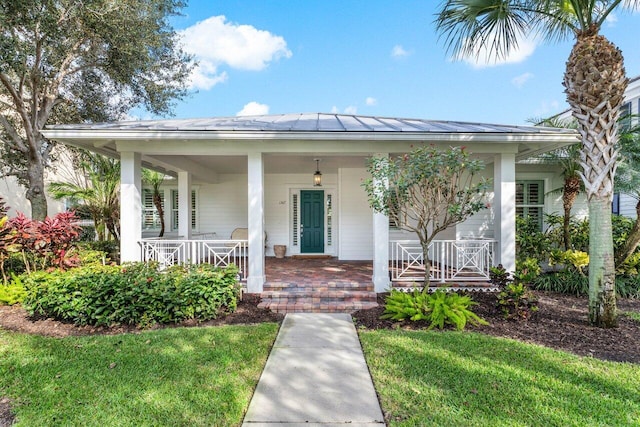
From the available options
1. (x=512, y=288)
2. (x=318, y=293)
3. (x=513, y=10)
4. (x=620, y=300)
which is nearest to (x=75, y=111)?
(x=318, y=293)

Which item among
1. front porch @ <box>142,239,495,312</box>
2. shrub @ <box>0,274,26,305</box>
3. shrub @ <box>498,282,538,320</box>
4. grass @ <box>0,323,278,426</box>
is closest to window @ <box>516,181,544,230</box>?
front porch @ <box>142,239,495,312</box>

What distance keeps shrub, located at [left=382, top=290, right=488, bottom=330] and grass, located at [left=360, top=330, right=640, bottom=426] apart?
494 mm

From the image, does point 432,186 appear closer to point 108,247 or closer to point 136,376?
point 136,376

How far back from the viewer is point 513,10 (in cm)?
503

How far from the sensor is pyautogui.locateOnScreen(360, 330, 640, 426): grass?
8.52ft

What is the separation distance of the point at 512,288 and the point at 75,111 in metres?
12.9

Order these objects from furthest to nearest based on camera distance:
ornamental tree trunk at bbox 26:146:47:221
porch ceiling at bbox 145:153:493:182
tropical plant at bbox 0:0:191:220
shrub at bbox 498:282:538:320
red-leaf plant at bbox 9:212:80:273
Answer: ornamental tree trunk at bbox 26:146:47:221 → porch ceiling at bbox 145:153:493:182 → tropical plant at bbox 0:0:191:220 → red-leaf plant at bbox 9:212:80:273 → shrub at bbox 498:282:538:320

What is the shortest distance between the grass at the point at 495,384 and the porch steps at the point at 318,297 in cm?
153

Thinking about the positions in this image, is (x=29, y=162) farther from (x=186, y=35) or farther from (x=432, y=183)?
(x=432, y=183)

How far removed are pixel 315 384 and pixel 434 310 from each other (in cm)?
240

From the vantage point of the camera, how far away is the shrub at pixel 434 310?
15.3 ft

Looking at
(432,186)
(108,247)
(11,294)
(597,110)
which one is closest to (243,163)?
(108,247)

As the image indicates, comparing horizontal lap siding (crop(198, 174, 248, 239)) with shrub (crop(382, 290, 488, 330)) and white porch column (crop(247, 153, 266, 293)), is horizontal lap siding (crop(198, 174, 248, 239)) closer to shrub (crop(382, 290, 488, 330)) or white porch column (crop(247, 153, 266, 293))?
white porch column (crop(247, 153, 266, 293))

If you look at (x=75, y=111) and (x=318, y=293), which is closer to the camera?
(x=318, y=293)
